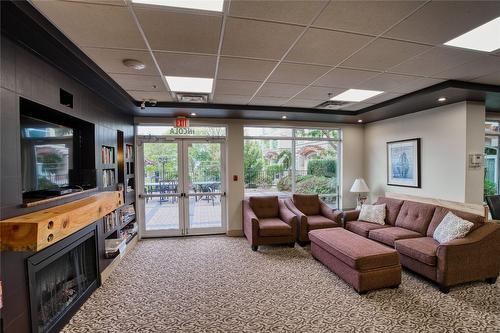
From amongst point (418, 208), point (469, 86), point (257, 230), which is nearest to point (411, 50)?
point (469, 86)

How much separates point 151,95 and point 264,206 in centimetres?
288

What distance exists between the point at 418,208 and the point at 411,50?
8.45 feet

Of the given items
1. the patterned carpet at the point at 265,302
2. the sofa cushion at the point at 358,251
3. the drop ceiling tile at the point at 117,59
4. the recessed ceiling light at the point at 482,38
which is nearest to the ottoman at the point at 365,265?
the sofa cushion at the point at 358,251

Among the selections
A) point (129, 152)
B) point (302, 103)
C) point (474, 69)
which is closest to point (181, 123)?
point (129, 152)

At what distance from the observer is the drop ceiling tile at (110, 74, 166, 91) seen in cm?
288

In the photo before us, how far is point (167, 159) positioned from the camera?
486 cm

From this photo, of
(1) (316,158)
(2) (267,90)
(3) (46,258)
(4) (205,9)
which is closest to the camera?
(4) (205,9)

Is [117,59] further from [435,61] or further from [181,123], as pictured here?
[435,61]

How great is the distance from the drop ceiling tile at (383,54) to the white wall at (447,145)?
6.76 feet

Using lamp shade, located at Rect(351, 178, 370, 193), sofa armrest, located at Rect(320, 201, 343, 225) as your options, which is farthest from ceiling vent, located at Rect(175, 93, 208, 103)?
lamp shade, located at Rect(351, 178, 370, 193)

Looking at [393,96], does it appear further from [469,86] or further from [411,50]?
[411,50]

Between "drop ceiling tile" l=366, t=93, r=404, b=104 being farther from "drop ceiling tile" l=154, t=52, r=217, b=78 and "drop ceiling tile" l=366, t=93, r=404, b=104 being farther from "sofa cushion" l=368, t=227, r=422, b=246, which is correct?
"drop ceiling tile" l=154, t=52, r=217, b=78

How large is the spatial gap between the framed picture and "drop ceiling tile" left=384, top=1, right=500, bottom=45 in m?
2.83

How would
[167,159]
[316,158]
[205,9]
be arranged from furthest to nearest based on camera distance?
[316,158] → [167,159] → [205,9]
